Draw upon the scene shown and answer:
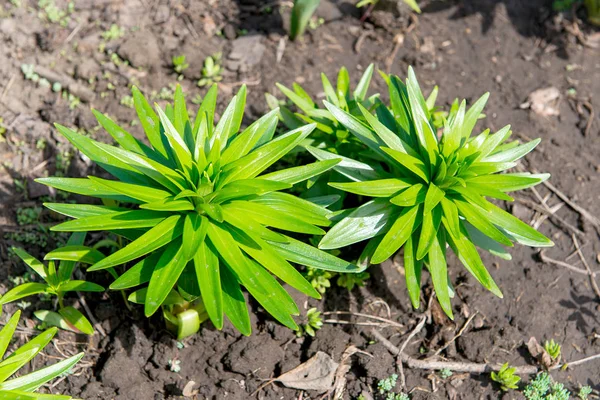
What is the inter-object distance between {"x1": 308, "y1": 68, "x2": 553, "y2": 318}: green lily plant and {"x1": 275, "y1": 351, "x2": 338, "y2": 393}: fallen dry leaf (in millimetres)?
652

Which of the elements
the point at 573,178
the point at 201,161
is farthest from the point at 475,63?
the point at 201,161

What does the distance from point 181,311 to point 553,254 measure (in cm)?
243

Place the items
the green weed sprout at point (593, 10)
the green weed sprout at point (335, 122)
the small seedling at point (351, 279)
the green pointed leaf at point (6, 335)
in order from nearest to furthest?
the green pointed leaf at point (6, 335) < the green weed sprout at point (335, 122) < the small seedling at point (351, 279) < the green weed sprout at point (593, 10)

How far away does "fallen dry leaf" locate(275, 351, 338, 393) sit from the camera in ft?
10.1

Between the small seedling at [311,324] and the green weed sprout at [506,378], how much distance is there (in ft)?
3.30

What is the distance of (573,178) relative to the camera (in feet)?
13.4

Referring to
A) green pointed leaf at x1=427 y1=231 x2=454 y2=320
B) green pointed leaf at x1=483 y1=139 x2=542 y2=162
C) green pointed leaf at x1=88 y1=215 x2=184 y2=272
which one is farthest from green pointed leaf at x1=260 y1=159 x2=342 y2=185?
green pointed leaf at x1=483 y1=139 x2=542 y2=162

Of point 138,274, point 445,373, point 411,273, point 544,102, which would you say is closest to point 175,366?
point 138,274

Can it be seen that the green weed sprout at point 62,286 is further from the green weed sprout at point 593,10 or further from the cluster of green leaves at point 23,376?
the green weed sprout at point 593,10

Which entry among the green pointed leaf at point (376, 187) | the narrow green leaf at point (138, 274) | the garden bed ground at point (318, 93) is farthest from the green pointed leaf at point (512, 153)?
the narrow green leaf at point (138, 274)

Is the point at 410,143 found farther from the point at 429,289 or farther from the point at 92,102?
the point at 92,102

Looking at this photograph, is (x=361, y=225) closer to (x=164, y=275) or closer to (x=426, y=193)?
(x=426, y=193)

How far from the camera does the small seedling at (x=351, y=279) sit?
333cm

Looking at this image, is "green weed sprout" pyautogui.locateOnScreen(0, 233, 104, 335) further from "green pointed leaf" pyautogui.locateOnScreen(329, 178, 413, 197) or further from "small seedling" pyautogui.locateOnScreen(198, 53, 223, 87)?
"small seedling" pyautogui.locateOnScreen(198, 53, 223, 87)
